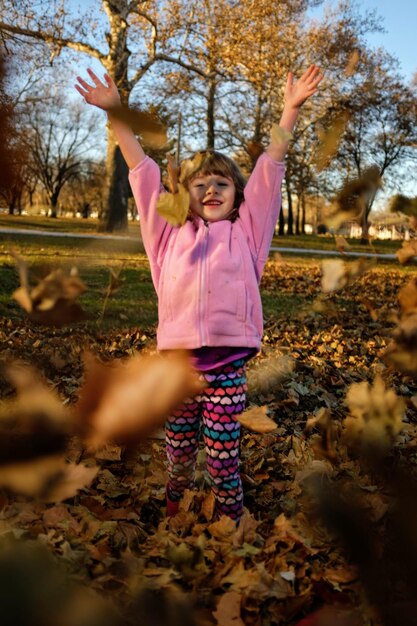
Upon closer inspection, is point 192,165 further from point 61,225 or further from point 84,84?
point 61,225

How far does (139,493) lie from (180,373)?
5.13 ft

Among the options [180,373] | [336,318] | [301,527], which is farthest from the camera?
[336,318]

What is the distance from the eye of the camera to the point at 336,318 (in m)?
6.80

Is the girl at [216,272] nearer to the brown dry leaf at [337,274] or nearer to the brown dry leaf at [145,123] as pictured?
the brown dry leaf at [145,123]

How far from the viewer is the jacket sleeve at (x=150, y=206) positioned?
2.29m

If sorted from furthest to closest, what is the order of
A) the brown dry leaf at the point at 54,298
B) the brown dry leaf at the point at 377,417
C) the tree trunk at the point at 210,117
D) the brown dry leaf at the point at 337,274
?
the tree trunk at the point at 210,117 < the brown dry leaf at the point at 337,274 < the brown dry leaf at the point at 377,417 < the brown dry leaf at the point at 54,298

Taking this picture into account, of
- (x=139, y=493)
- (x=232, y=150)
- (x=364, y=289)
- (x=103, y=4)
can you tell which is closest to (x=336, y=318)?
(x=364, y=289)

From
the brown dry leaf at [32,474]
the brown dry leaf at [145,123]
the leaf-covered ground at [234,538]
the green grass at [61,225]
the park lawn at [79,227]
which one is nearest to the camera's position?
the leaf-covered ground at [234,538]

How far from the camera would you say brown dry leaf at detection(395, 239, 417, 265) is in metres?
2.18

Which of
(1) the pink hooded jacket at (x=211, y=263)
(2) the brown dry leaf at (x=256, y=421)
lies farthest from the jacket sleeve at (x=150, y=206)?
(2) the brown dry leaf at (x=256, y=421)

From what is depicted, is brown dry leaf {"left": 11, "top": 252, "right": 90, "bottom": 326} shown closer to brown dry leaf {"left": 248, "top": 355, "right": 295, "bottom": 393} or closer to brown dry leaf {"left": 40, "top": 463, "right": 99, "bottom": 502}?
brown dry leaf {"left": 40, "top": 463, "right": 99, "bottom": 502}

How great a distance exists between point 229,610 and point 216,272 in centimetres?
107

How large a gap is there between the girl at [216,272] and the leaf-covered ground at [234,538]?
0.27 metres

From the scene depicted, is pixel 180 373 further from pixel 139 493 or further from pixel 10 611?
pixel 139 493
